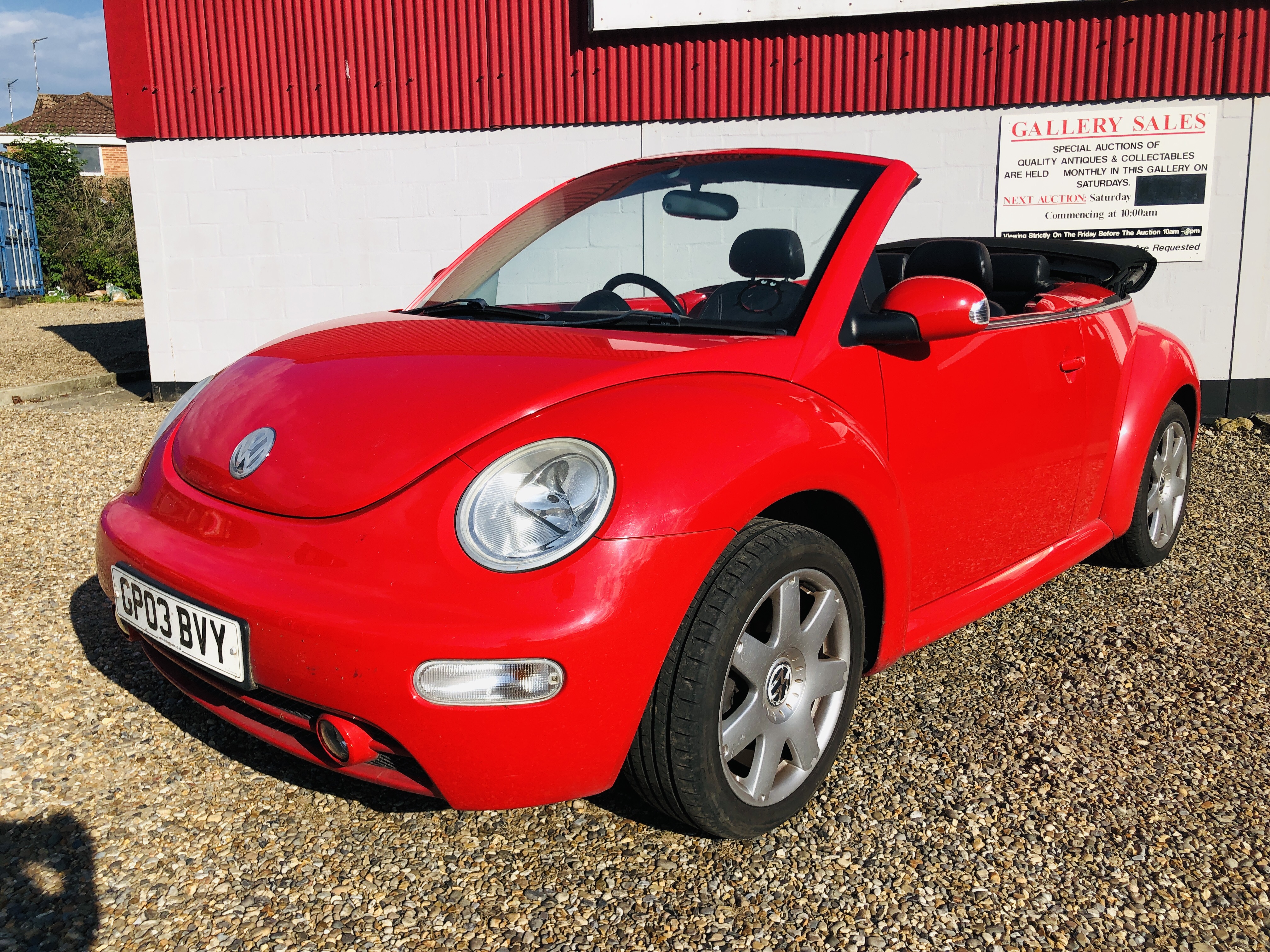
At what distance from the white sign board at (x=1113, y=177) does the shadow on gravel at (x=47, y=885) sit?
7585 millimetres

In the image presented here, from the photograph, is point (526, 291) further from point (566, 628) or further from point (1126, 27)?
point (1126, 27)

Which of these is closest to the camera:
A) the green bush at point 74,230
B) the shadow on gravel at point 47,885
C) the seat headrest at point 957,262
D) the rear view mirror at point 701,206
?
the shadow on gravel at point 47,885

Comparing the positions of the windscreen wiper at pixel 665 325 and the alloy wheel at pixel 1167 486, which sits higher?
the windscreen wiper at pixel 665 325

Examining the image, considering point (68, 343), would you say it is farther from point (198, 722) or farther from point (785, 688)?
point (785, 688)

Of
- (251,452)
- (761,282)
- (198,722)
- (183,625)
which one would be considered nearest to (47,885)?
(183,625)

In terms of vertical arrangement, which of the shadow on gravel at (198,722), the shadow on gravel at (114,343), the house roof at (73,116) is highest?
the house roof at (73,116)

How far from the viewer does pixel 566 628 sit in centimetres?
174

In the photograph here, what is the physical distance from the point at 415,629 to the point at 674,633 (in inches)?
19.0

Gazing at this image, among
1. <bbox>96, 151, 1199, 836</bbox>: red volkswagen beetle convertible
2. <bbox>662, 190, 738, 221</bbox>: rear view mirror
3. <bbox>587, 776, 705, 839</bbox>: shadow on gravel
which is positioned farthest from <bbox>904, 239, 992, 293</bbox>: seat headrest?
<bbox>587, 776, 705, 839</bbox>: shadow on gravel

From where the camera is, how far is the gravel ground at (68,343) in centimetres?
1070

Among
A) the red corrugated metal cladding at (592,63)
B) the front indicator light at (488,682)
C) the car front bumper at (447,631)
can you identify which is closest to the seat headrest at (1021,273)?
the car front bumper at (447,631)

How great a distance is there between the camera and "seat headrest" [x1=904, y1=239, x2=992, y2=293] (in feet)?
10.6

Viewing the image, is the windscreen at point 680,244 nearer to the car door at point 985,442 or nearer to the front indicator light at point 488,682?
the car door at point 985,442

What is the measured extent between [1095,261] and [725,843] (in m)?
3.01
